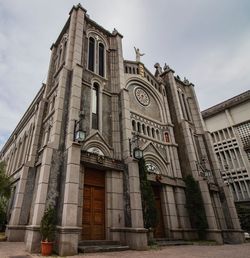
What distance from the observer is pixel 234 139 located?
105 ft

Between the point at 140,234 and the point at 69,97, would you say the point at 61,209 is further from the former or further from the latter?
the point at 69,97

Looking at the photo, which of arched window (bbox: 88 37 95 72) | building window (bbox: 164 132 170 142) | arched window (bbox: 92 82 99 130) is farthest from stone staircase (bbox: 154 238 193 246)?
arched window (bbox: 88 37 95 72)

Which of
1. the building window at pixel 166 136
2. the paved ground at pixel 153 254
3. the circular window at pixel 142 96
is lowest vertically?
the paved ground at pixel 153 254

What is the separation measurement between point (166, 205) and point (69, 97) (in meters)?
10.9

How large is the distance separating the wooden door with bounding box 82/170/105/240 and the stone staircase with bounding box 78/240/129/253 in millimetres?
687

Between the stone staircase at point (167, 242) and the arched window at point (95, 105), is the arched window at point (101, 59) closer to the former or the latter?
the arched window at point (95, 105)

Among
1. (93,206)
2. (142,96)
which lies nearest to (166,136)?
(142,96)

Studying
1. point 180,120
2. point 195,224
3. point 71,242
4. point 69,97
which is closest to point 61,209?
point 71,242

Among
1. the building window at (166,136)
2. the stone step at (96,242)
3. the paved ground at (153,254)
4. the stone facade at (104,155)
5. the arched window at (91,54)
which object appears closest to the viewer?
the paved ground at (153,254)

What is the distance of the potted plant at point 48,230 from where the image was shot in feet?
27.9

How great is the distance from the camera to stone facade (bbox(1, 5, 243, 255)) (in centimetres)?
1070

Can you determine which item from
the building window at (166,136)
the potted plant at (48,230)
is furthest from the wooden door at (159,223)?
the potted plant at (48,230)

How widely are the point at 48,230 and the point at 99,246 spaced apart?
2.61 meters

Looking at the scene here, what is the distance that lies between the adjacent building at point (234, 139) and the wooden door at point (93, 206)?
22.4 meters
